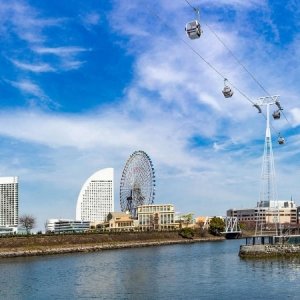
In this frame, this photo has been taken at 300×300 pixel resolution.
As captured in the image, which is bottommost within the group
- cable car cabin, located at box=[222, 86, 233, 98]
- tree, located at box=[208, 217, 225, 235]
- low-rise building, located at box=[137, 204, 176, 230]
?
tree, located at box=[208, 217, 225, 235]

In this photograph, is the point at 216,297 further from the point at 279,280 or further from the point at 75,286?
the point at 75,286

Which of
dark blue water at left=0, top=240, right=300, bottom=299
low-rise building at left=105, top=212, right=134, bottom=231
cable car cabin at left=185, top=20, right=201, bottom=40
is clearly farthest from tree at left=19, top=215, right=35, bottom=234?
cable car cabin at left=185, top=20, right=201, bottom=40

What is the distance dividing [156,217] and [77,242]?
194ft

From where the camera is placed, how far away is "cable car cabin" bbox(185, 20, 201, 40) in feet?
60.5

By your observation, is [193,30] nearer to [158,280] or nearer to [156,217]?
[158,280]

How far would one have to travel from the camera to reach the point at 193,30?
18.5 meters

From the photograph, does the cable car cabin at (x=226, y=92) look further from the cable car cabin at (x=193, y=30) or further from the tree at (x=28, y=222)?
the tree at (x=28, y=222)

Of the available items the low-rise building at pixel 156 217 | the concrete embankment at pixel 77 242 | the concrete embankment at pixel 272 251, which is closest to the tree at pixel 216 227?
the low-rise building at pixel 156 217

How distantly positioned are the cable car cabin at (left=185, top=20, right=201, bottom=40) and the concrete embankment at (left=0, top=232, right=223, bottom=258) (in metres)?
66.4

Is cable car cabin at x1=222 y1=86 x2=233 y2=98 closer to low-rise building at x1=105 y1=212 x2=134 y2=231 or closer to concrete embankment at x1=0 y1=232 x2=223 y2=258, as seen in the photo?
concrete embankment at x1=0 y1=232 x2=223 y2=258

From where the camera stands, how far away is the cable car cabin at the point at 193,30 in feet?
60.5

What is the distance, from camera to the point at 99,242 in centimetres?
10506

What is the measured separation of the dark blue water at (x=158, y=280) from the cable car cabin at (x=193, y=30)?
69.2 ft

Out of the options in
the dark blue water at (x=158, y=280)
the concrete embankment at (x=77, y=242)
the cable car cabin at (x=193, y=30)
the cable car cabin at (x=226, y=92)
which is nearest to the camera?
the cable car cabin at (x=193, y=30)
